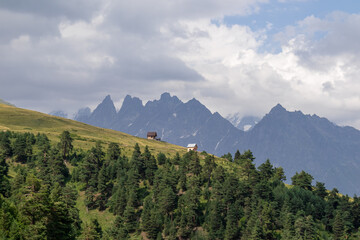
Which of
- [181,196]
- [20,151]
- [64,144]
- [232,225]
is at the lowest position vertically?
[232,225]

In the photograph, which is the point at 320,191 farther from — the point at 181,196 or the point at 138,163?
the point at 138,163

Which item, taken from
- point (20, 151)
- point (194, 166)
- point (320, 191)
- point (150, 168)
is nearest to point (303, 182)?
point (320, 191)

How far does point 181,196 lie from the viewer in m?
121

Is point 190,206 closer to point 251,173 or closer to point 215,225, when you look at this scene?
point 215,225

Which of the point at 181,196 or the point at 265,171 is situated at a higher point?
the point at 265,171

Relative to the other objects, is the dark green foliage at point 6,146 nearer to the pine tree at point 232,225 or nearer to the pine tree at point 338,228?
the pine tree at point 232,225

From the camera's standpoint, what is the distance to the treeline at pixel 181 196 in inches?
4186

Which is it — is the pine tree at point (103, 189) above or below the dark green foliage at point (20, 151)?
below

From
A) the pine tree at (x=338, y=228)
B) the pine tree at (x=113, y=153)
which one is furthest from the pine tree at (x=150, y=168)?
the pine tree at (x=338, y=228)

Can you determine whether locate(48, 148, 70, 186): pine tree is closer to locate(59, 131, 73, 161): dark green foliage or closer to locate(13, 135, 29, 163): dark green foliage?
locate(59, 131, 73, 161): dark green foliage

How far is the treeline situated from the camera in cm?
10631

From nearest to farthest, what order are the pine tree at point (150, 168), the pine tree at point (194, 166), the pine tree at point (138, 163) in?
the pine tree at point (150, 168) → the pine tree at point (138, 163) → the pine tree at point (194, 166)

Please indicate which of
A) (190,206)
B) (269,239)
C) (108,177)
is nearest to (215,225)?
(190,206)

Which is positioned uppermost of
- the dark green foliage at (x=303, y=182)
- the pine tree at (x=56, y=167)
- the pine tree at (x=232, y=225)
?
the dark green foliage at (x=303, y=182)
